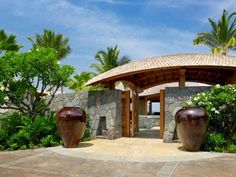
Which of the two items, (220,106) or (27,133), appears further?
(27,133)

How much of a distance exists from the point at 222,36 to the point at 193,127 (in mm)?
24447

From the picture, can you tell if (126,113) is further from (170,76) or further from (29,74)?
(29,74)

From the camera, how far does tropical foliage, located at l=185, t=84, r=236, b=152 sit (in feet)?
32.1

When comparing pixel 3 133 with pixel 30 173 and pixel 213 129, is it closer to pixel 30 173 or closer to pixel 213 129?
pixel 30 173

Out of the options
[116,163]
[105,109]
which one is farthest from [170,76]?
[116,163]

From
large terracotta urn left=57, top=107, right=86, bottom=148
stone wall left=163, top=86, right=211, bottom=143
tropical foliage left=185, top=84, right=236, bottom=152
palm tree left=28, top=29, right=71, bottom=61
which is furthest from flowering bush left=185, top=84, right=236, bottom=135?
palm tree left=28, top=29, right=71, bottom=61

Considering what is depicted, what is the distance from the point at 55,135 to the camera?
37.8ft

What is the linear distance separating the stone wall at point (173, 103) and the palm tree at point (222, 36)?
20623 millimetres

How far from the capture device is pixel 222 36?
3138 centimetres

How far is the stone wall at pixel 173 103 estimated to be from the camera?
11928 mm

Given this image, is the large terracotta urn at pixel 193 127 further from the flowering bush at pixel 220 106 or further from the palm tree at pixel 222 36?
the palm tree at pixel 222 36

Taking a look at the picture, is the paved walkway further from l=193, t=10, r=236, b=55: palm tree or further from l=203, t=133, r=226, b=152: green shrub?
l=193, t=10, r=236, b=55: palm tree

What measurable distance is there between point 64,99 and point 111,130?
3.13 metres

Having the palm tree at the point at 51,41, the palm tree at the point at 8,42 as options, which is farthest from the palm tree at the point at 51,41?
the palm tree at the point at 8,42
